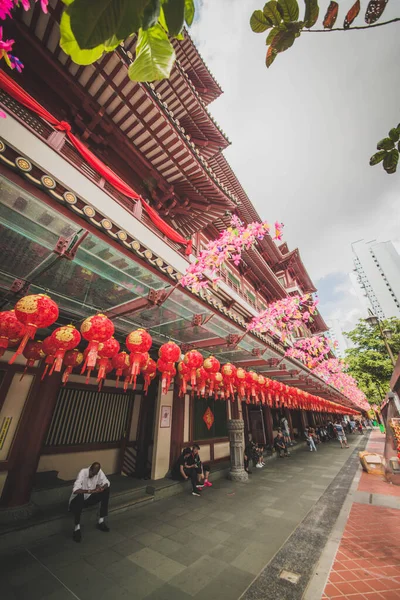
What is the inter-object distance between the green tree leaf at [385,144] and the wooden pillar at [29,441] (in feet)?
22.5

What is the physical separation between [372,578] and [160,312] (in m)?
5.39

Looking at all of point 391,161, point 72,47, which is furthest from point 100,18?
point 391,161

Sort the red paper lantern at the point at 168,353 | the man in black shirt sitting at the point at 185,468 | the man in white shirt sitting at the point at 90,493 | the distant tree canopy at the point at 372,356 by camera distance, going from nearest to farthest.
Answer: the red paper lantern at the point at 168,353 < the man in white shirt sitting at the point at 90,493 < the man in black shirt sitting at the point at 185,468 < the distant tree canopy at the point at 372,356

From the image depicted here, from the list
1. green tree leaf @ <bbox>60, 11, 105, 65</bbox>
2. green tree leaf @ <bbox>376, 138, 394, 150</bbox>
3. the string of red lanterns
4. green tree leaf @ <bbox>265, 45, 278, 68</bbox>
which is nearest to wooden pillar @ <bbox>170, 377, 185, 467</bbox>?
the string of red lanterns

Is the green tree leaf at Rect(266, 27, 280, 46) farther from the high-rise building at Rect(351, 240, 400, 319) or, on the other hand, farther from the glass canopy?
the high-rise building at Rect(351, 240, 400, 319)

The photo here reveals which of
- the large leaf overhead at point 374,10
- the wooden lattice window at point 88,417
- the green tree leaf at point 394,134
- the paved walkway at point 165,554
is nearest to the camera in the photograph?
the large leaf overhead at point 374,10

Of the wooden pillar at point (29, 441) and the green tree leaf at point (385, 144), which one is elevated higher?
the green tree leaf at point (385, 144)

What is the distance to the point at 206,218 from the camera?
1027 cm

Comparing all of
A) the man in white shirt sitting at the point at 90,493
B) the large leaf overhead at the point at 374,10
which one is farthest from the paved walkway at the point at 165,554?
the large leaf overhead at the point at 374,10

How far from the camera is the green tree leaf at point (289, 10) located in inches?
54.4

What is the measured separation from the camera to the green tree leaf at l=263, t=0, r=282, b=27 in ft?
4.57

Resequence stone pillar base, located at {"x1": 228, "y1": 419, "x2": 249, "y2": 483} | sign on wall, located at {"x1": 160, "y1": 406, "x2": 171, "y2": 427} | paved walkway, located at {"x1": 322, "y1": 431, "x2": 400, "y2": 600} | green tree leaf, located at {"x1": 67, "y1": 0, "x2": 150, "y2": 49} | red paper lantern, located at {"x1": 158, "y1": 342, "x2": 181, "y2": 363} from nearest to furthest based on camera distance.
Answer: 1. green tree leaf, located at {"x1": 67, "y1": 0, "x2": 150, "y2": 49}
2. paved walkway, located at {"x1": 322, "y1": 431, "x2": 400, "y2": 600}
3. red paper lantern, located at {"x1": 158, "y1": 342, "x2": 181, "y2": 363}
4. sign on wall, located at {"x1": 160, "y1": 406, "x2": 171, "y2": 427}
5. stone pillar base, located at {"x1": 228, "y1": 419, "x2": 249, "y2": 483}

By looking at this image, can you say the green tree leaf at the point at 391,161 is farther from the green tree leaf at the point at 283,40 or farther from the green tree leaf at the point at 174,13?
the green tree leaf at the point at 174,13

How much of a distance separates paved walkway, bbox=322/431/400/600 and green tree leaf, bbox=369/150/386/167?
5151mm
